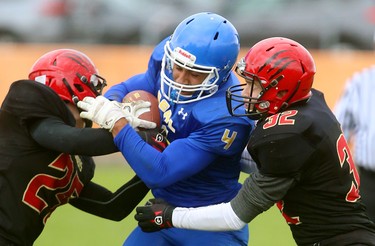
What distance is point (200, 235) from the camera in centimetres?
438

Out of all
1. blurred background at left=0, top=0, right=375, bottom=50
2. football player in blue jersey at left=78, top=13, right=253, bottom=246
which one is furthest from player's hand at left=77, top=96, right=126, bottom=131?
blurred background at left=0, top=0, right=375, bottom=50

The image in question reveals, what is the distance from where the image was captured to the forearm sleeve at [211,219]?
4.07 meters

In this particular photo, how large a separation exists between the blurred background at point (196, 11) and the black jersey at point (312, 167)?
26.8 ft

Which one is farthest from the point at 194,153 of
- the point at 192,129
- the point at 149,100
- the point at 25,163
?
the point at 25,163

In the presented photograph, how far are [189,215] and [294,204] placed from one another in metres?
0.49

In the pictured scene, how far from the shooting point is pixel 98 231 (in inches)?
293

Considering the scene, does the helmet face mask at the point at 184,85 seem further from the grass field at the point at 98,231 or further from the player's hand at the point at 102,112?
the grass field at the point at 98,231

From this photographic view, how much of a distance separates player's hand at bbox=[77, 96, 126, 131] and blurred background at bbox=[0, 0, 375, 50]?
800 centimetres

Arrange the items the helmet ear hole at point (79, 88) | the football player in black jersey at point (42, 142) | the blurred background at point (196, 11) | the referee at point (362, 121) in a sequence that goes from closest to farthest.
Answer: the football player in black jersey at point (42, 142) < the helmet ear hole at point (79, 88) < the referee at point (362, 121) < the blurred background at point (196, 11)

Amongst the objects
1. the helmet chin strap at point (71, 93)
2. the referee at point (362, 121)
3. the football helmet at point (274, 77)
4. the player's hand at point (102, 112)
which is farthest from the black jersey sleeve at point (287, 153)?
the referee at point (362, 121)

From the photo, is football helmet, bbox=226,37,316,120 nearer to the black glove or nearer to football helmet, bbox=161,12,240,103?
football helmet, bbox=161,12,240,103

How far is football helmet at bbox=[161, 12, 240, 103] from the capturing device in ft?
14.1

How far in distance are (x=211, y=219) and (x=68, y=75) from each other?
1.03 m

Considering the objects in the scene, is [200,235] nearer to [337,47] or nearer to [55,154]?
[55,154]
